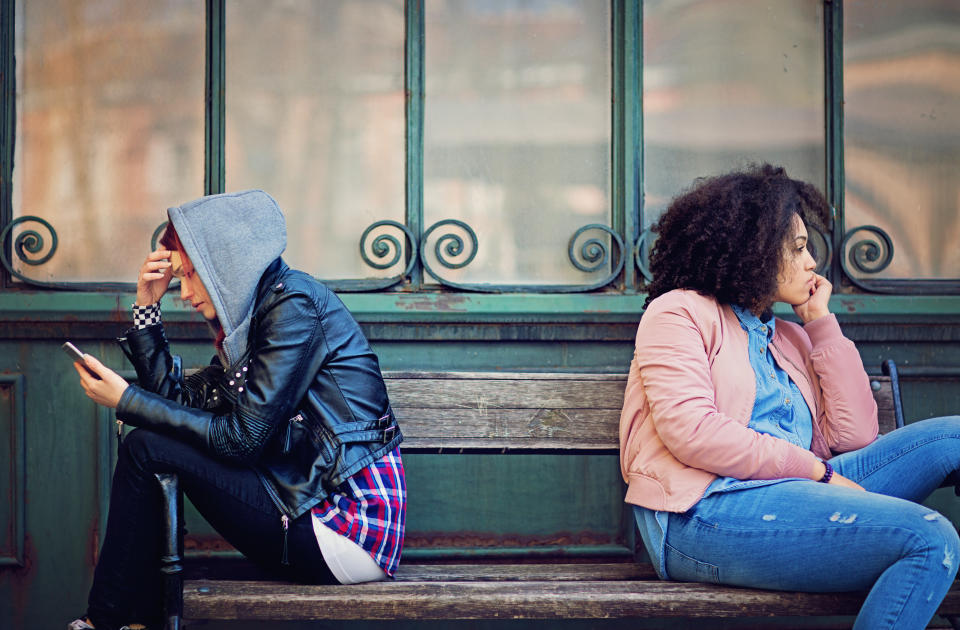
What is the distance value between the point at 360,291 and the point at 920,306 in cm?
232

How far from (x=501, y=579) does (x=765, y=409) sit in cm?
96

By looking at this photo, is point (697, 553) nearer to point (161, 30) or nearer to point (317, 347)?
point (317, 347)

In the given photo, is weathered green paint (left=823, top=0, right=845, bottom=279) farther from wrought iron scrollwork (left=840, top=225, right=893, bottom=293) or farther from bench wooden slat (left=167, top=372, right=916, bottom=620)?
bench wooden slat (left=167, top=372, right=916, bottom=620)

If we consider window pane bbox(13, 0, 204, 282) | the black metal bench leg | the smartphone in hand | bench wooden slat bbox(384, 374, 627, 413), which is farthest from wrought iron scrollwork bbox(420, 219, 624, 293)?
the black metal bench leg

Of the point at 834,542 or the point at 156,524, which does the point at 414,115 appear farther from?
the point at 834,542

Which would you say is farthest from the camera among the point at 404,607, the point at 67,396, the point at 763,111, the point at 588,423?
the point at 763,111

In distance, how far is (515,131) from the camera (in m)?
3.67

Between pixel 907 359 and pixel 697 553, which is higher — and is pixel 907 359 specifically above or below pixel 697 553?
above

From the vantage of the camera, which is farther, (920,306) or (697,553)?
(920,306)

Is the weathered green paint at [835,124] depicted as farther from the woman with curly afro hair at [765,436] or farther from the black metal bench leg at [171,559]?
the black metal bench leg at [171,559]

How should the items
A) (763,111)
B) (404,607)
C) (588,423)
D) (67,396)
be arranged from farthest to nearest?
(763,111)
(67,396)
(588,423)
(404,607)

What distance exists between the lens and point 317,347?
251cm

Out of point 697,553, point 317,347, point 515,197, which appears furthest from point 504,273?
point 697,553

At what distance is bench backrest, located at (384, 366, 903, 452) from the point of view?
3.01 meters
